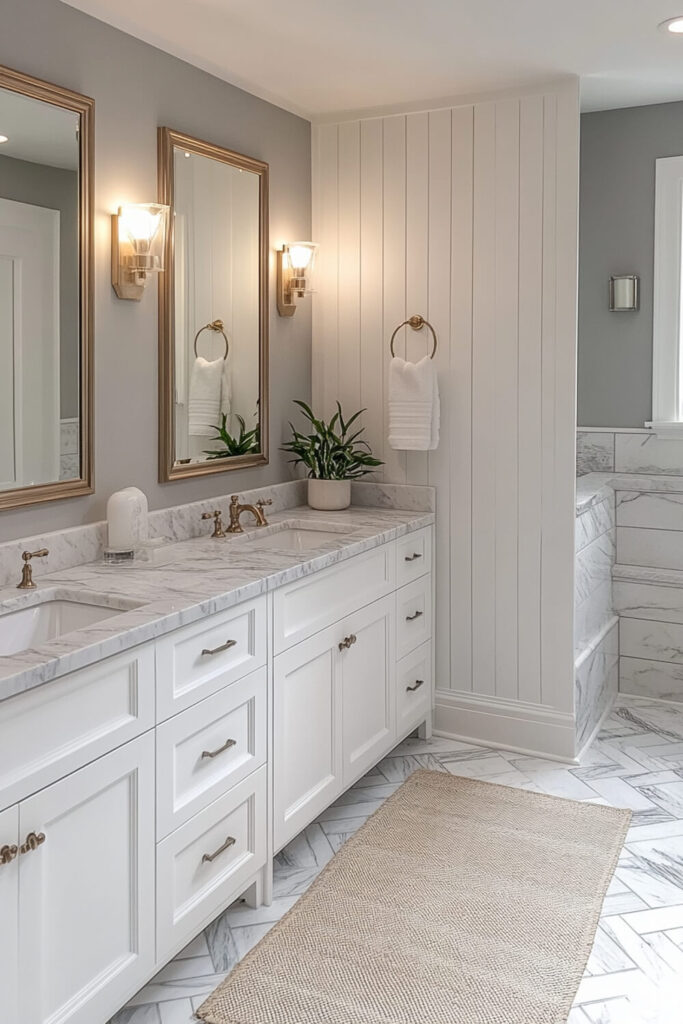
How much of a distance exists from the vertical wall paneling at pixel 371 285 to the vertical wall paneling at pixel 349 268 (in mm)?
21

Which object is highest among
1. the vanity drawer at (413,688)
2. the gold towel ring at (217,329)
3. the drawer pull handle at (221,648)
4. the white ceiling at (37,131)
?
the white ceiling at (37,131)

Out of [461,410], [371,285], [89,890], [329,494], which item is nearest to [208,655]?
[89,890]

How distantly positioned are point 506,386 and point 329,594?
1.15 m

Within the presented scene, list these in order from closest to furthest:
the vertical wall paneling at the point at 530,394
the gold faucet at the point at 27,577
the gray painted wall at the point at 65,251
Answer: the gold faucet at the point at 27,577 → the gray painted wall at the point at 65,251 → the vertical wall paneling at the point at 530,394

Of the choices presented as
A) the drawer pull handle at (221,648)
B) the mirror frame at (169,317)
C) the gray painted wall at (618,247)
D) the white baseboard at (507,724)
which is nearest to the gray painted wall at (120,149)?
the mirror frame at (169,317)

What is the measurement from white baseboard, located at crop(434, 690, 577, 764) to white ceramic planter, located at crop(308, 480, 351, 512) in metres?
0.83

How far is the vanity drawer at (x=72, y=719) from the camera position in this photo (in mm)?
1597

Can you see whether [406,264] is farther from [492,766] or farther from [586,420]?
[492,766]

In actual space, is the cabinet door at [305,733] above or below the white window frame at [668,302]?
below

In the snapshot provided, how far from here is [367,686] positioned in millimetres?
3041

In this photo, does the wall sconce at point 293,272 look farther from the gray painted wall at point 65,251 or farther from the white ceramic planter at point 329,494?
the gray painted wall at point 65,251

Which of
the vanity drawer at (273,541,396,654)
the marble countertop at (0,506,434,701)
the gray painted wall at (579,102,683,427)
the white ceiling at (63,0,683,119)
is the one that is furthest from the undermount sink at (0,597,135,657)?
the gray painted wall at (579,102,683,427)

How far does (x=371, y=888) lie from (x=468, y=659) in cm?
120

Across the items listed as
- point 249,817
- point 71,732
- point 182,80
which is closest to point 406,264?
point 182,80
